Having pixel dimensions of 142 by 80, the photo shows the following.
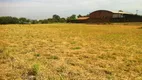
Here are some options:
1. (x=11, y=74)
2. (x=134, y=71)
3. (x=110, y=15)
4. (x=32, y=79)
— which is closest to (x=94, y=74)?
(x=134, y=71)

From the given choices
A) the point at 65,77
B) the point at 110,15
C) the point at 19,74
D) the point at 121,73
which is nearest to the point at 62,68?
the point at 65,77

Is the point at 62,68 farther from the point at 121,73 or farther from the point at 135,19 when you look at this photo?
the point at 135,19

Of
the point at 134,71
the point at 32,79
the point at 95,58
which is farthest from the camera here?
the point at 95,58

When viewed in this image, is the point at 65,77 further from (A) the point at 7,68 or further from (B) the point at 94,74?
(A) the point at 7,68

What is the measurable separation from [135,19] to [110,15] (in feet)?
30.6

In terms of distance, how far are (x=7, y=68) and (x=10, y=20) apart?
6081 cm

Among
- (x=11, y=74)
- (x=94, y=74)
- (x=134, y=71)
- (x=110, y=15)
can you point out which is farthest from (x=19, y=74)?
(x=110, y=15)

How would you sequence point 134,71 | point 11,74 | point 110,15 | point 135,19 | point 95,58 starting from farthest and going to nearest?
point 110,15, point 135,19, point 95,58, point 134,71, point 11,74

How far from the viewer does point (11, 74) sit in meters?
6.91

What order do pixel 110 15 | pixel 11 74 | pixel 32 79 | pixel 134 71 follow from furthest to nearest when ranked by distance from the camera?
pixel 110 15 → pixel 134 71 → pixel 11 74 → pixel 32 79

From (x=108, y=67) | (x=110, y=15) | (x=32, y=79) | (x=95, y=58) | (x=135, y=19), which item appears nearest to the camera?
(x=32, y=79)

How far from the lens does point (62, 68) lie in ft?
25.0

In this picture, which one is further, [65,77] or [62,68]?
[62,68]

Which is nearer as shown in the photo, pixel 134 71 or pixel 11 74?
pixel 11 74
